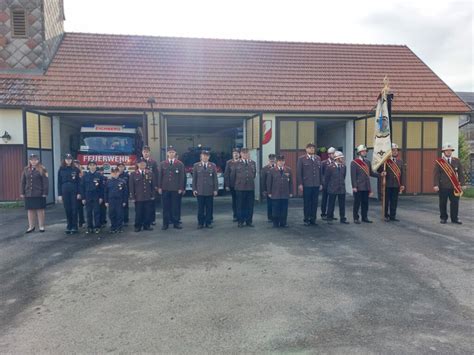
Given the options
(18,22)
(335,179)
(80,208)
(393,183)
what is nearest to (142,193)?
(80,208)

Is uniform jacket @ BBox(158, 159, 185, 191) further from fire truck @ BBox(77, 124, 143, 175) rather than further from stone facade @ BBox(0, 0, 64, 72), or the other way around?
stone facade @ BBox(0, 0, 64, 72)

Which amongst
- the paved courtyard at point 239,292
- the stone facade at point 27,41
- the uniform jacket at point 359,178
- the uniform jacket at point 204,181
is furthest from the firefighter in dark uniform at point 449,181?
the stone facade at point 27,41

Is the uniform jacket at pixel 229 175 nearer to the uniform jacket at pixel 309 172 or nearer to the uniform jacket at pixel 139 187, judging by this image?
the uniform jacket at pixel 309 172

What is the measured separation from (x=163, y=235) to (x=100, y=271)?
2.47m

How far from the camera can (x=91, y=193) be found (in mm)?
8195

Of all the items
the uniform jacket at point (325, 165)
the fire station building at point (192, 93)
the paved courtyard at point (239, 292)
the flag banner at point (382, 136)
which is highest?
the fire station building at point (192, 93)

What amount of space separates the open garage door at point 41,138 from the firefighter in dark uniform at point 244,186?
6.38m

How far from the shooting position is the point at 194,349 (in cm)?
331

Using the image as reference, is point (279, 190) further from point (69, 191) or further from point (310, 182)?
point (69, 191)

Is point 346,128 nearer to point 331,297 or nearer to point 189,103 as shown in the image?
point 189,103

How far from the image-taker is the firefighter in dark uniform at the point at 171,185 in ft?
28.5

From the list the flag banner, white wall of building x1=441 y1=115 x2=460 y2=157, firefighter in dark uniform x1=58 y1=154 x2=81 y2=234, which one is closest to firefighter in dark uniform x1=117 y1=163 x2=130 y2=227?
firefighter in dark uniform x1=58 y1=154 x2=81 y2=234

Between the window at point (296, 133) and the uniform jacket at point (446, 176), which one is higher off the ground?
the window at point (296, 133)

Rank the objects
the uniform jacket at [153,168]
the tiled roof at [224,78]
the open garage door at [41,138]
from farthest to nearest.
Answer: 1. the tiled roof at [224,78]
2. the open garage door at [41,138]
3. the uniform jacket at [153,168]
